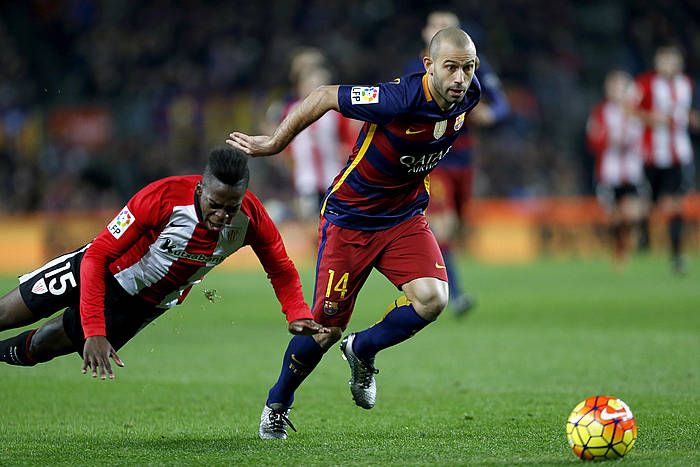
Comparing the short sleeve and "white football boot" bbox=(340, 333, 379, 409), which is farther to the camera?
"white football boot" bbox=(340, 333, 379, 409)

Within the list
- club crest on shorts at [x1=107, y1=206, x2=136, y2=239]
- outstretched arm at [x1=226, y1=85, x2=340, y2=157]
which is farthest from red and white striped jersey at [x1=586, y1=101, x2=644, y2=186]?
club crest on shorts at [x1=107, y1=206, x2=136, y2=239]

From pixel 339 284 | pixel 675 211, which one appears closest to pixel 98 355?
pixel 339 284

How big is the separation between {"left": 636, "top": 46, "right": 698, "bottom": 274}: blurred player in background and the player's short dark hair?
37.5 ft

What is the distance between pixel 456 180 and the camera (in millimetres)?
12164

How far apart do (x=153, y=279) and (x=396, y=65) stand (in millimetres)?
17228

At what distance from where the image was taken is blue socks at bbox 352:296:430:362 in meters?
6.28

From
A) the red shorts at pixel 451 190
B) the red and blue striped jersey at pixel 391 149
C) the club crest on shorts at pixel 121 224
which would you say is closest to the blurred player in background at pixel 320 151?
the red shorts at pixel 451 190

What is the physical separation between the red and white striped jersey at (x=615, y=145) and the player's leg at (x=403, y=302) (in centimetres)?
1299

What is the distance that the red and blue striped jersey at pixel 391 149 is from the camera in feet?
19.8

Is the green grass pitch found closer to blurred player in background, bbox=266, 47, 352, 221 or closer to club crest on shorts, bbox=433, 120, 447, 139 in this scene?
club crest on shorts, bbox=433, 120, 447, 139

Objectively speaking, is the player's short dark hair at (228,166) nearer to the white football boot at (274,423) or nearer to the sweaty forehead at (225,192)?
the sweaty forehead at (225,192)

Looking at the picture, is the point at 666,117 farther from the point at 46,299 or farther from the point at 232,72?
the point at 46,299

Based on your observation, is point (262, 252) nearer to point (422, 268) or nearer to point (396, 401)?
point (422, 268)

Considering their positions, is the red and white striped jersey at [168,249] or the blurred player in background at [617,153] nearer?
the red and white striped jersey at [168,249]
